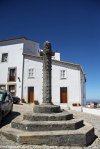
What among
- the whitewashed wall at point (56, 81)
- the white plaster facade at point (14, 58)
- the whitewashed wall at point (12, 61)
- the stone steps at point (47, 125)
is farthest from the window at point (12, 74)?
the stone steps at point (47, 125)

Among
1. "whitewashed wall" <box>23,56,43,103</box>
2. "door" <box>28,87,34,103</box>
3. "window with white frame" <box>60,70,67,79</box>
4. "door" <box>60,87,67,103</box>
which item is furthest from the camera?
"door" <box>28,87,34,103</box>

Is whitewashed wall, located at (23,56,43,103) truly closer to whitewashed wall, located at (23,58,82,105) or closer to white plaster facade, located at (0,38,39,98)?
whitewashed wall, located at (23,58,82,105)

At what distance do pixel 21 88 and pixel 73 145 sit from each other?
20.6 meters

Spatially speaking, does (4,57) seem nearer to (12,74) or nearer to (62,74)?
(12,74)

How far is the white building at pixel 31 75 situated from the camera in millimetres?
25031

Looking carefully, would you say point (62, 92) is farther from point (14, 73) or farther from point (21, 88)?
point (14, 73)

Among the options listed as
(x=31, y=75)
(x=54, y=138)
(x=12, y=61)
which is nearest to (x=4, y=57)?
(x=12, y=61)

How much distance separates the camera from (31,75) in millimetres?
26938

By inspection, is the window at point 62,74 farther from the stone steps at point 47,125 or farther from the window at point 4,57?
the stone steps at point 47,125

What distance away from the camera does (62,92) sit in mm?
25438

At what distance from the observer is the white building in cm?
2503

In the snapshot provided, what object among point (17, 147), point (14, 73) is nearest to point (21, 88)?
point (14, 73)

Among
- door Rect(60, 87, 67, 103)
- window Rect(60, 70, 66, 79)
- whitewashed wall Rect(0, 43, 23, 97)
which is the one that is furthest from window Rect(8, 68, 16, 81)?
door Rect(60, 87, 67, 103)

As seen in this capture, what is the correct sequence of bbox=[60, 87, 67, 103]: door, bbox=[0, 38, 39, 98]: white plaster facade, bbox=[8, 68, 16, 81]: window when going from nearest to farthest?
1. bbox=[60, 87, 67, 103]: door
2. bbox=[0, 38, 39, 98]: white plaster facade
3. bbox=[8, 68, 16, 81]: window
